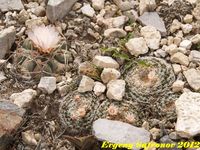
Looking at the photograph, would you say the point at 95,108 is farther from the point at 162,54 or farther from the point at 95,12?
the point at 95,12

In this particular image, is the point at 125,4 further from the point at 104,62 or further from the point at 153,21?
the point at 104,62

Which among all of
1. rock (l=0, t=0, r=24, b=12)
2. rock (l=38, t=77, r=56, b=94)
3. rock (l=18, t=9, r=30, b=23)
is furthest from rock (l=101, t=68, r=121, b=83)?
rock (l=0, t=0, r=24, b=12)

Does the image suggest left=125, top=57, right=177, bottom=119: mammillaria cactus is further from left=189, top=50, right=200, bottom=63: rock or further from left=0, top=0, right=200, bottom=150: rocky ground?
left=189, top=50, right=200, bottom=63: rock

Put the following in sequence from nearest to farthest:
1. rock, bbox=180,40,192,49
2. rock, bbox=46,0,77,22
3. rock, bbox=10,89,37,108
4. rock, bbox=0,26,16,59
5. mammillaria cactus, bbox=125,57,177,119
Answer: mammillaria cactus, bbox=125,57,177,119
rock, bbox=10,89,37,108
rock, bbox=180,40,192,49
rock, bbox=0,26,16,59
rock, bbox=46,0,77,22

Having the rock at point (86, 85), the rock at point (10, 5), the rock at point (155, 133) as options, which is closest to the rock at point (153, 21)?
the rock at point (86, 85)

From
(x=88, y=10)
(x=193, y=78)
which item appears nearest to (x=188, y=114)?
(x=193, y=78)

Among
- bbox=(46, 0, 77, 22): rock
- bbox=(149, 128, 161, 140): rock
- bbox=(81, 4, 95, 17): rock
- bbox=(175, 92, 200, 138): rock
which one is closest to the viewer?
bbox=(175, 92, 200, 138): rock

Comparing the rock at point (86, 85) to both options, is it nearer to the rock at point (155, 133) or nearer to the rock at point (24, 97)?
the rock at point (24, 97)

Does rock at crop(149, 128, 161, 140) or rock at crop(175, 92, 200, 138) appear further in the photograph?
rock at crop(149, 128, 161, 140)
